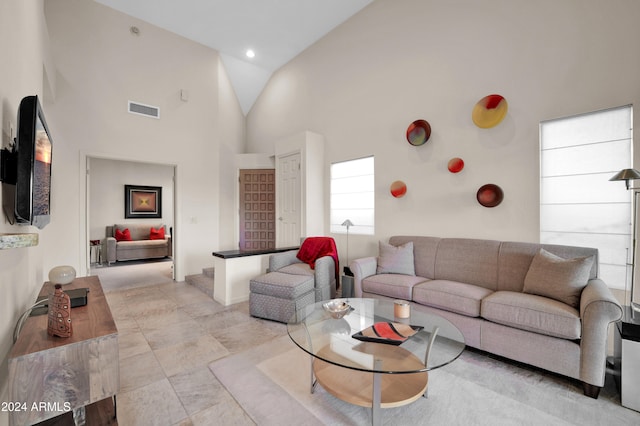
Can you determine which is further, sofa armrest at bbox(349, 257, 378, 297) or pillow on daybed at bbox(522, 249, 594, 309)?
sofa armrest at bbox(349, 257, 378, 297)

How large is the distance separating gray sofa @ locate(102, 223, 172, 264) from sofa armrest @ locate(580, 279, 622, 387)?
807cm

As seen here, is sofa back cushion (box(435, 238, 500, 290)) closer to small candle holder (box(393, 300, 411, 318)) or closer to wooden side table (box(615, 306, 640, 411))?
wooden side table (box(615, 306, 640, 411))

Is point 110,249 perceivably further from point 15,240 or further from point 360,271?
point 15,240

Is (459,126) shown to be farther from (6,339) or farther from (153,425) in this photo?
(6,339)

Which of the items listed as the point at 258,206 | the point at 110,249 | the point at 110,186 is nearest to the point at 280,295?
the point at 258,206

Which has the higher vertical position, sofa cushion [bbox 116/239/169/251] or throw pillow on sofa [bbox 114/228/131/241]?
throw pillow on sofa [bbox 114/228/131/241]

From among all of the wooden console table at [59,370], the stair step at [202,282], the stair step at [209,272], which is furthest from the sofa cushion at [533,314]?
the stair step at [209,272]

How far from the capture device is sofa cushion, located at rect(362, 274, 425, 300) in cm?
278

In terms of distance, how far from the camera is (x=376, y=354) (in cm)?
168

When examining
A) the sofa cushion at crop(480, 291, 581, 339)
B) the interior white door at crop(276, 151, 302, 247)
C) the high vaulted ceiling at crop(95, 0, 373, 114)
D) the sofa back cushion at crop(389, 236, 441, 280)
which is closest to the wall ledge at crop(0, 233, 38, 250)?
the sofa cushion at crop(480, 291, 581, 339)

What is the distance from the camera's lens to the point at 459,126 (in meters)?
3.19

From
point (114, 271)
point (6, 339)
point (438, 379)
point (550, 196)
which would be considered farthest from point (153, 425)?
point (114, 271)

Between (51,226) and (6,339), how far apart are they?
3348 millimetres

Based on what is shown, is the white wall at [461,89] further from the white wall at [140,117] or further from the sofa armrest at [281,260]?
the white wall at [140,117]
